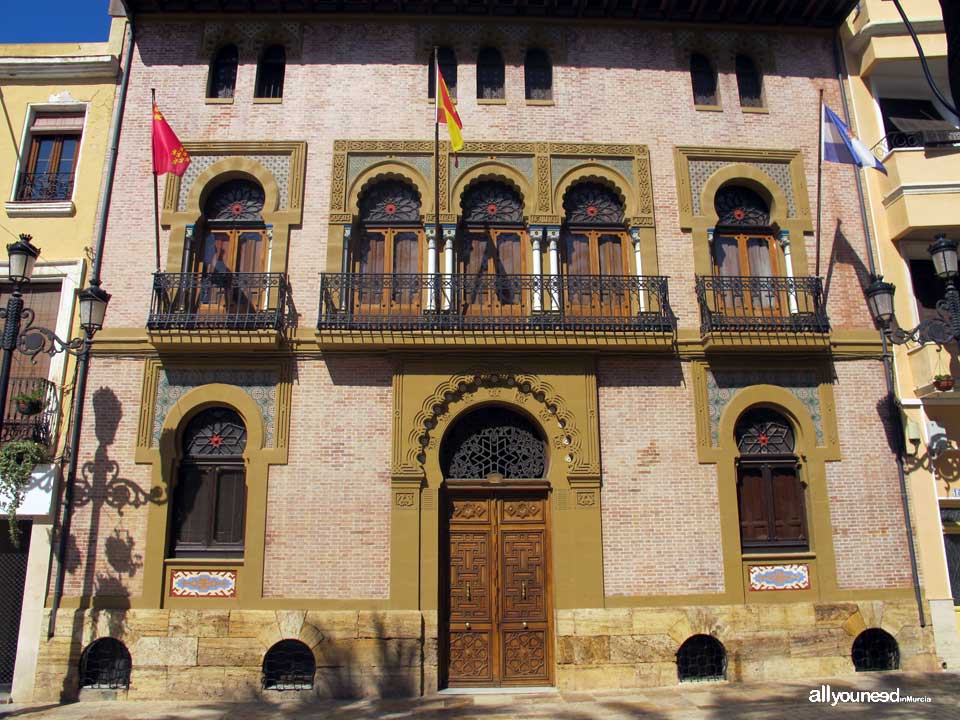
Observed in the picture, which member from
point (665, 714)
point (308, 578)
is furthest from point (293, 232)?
point (665, 714)

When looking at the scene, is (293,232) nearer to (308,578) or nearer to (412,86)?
(412,86)

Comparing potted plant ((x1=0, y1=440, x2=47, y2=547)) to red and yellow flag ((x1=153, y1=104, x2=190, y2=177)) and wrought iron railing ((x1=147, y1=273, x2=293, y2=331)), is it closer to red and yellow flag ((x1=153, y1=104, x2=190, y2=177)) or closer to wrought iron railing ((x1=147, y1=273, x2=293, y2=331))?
wrought iron railing ((x1=147, y1=273, x2=293, y2=331))

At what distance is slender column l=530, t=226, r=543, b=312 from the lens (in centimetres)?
1167

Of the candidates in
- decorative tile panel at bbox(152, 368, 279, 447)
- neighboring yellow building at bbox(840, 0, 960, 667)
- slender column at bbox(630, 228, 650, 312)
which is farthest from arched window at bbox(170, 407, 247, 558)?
neighboring yellow building at bbox(840, 0, 960, 667)

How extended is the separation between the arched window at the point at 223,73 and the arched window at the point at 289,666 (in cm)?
970

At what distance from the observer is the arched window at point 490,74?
1309cm

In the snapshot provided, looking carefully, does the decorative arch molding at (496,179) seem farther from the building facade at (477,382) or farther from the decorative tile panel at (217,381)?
the decorative tile panel at (217,381)

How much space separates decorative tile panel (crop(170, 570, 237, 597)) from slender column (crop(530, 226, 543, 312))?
6.39 m

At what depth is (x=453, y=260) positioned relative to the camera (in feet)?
39.5

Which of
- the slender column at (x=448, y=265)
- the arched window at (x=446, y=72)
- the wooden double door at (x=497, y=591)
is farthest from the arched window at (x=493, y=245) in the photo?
the wooden double door at (x=497, y=591)

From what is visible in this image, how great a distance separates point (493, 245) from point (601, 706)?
24.4 feet

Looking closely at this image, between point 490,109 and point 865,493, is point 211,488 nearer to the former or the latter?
point 490,109

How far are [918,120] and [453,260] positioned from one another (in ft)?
30.0

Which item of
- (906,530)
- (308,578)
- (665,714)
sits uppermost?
(906,530)
